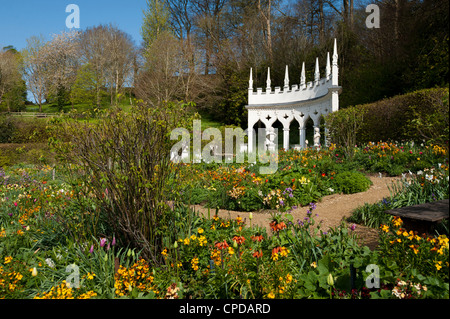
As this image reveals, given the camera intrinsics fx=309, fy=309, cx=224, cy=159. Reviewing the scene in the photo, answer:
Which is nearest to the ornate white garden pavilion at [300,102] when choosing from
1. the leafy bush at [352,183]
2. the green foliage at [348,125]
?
the green foliage at [348,125]

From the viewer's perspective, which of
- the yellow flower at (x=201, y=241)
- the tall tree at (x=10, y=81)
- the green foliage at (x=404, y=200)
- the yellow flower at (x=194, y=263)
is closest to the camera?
the yellow flower at (x=194, y=263)

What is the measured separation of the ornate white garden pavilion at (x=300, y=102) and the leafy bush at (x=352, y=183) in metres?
6.33

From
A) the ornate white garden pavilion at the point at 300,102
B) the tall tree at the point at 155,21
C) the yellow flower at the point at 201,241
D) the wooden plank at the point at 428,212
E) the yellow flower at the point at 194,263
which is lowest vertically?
the yellow flower at the point at 194,263

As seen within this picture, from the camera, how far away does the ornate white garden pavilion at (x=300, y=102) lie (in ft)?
46.2

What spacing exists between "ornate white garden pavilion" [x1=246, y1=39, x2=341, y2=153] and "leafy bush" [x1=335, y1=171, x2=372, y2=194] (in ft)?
20.8

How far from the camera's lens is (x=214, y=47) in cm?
2845

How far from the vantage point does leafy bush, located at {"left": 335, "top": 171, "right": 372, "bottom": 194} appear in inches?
272

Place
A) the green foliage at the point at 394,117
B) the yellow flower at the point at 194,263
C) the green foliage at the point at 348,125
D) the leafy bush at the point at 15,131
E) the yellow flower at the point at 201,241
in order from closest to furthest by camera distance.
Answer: the yellow flower at the point at 194,263
the yellow flower at the point at 201,241
the green foliage at the point at 394,117
the green foliage at the point at 348,125
the leafy bush at the point at 15,131

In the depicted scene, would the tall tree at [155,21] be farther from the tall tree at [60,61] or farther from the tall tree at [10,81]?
the tall tree at [10,81]

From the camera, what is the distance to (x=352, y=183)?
6.93m

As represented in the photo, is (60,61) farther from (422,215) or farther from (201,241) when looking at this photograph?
(422,215)

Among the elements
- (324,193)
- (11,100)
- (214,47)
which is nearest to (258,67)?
(214,47)

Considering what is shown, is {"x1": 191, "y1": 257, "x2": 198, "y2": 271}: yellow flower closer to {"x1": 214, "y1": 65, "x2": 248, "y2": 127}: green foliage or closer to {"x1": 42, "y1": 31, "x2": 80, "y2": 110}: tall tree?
{"x1": 214, "y1": 65, "x2": 248, "y2": 127}: green foliage

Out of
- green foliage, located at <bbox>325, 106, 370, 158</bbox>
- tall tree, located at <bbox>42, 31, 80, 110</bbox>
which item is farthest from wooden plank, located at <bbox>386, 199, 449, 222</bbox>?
tall tree, located at <bbox>42, 31, 80, 110</bbox>
